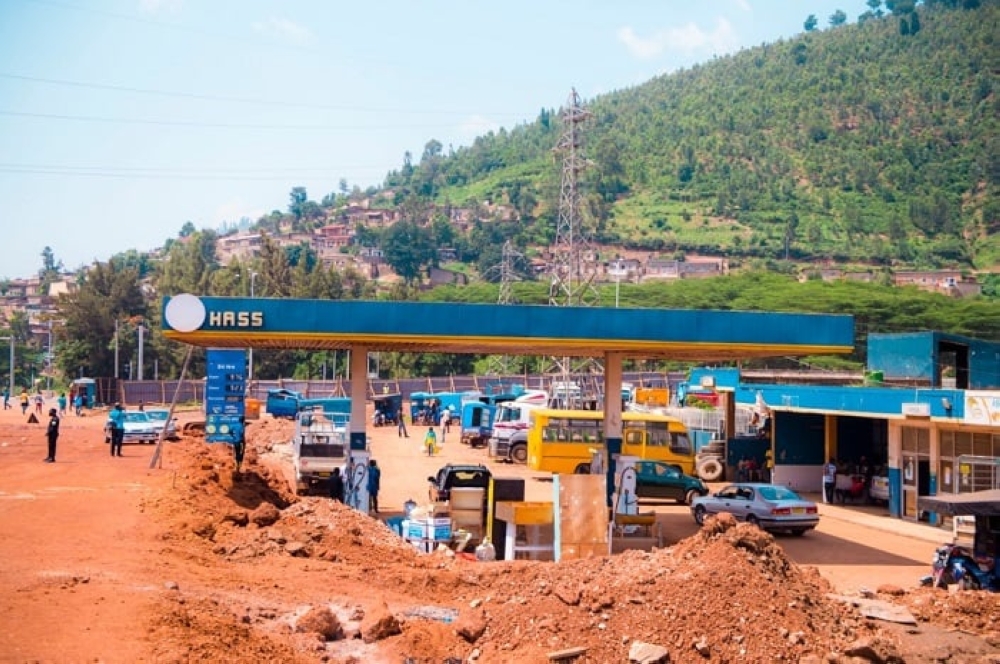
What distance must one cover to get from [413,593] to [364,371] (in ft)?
27.0

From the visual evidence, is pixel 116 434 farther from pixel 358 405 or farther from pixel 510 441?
pixel 510 441

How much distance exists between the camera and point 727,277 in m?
133

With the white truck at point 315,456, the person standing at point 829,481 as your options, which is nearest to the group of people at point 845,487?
the person standing at point 829,481

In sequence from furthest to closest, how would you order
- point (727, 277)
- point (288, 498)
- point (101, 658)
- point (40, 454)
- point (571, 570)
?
point (727, 277), point (40, 454), point (288, 498), point (571, 570), point (101, 658)

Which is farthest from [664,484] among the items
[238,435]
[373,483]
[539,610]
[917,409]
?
[539,610]

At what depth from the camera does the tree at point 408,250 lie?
182 metres

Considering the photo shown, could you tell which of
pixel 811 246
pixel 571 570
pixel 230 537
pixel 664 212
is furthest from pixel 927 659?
pixel 664 212

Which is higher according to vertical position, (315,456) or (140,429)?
(315,456)

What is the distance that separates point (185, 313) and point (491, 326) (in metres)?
6.22

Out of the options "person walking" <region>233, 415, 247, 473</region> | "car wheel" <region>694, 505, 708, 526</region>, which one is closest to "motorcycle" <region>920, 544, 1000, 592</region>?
"car wheel" <region>694, 505, 708, 526</region>

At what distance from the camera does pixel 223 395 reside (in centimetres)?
2611

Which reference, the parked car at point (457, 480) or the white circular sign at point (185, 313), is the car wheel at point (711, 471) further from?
the white circular sign at point (185, 313)

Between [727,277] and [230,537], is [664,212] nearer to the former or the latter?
[727,277]

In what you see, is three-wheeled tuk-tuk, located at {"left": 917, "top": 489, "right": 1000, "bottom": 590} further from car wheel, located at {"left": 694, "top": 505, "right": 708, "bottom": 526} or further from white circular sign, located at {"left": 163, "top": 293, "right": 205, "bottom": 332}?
white circular sign, located at {"left": 163, "top": 293, "right": 205, "bottom": 332}
